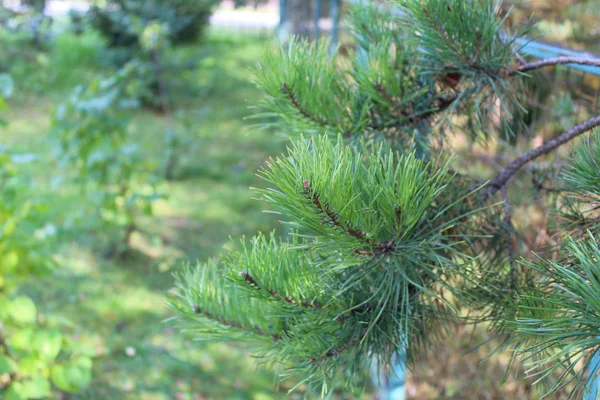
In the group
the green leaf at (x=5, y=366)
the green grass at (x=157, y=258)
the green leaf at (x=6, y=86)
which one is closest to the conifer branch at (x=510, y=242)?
the green grass at (x=157, y=258)

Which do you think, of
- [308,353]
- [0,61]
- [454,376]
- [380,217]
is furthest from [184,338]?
[0,61]

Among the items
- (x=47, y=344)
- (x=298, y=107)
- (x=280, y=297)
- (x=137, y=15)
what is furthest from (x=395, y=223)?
(x=137, y=15)

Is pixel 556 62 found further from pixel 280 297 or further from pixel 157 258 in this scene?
pixel 157 258

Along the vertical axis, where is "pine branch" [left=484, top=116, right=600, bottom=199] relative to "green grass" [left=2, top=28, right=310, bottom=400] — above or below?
above

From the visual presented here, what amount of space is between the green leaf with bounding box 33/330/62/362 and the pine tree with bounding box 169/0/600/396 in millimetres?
1006

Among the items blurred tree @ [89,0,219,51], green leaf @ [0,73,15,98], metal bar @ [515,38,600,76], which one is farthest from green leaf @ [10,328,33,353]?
blurred tree @ [89,0,219,51]

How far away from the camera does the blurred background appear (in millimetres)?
1988

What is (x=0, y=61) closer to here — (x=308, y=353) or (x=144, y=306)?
(x=144, y=306)

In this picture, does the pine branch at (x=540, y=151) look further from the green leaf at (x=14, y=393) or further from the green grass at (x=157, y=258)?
the green leaf at (x=14, y=393)

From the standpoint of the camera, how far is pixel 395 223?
765 mm

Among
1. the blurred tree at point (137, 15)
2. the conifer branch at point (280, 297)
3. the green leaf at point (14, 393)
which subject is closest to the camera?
the conifer branch at point (280, 297)

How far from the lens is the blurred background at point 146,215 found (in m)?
1.99

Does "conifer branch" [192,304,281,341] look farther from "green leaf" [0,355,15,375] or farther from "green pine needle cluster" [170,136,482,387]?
"green leaf" [0,355,15,375]

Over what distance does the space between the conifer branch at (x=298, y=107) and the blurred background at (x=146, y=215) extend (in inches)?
4.1
